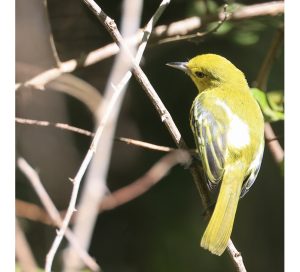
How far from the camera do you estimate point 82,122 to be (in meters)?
2.27

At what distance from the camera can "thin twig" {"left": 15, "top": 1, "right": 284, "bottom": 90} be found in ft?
7.16

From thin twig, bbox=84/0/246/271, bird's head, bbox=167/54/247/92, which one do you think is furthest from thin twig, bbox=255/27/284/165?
thin twig, bbox=84/0/246/271

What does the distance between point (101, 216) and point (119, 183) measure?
0.12 metres

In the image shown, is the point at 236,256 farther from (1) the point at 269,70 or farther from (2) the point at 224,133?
(1) the point at 269,70

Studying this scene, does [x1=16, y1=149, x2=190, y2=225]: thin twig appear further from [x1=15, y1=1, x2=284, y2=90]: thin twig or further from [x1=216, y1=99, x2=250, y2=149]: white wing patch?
[x1=15, y1=1, x2=284, y2=90]: thin twig

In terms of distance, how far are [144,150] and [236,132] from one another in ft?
1.14

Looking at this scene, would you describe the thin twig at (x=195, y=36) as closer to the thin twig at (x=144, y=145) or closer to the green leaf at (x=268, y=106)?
the green leaf at (x=268, y=106)

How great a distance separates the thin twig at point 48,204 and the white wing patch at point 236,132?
0.52 metres

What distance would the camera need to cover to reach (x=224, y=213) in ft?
6.54

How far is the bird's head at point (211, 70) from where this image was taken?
7.04 ft

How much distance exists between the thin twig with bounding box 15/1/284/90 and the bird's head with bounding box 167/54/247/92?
0.43ft

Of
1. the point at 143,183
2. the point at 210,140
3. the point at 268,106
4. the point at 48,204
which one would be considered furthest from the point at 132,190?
the point at 268,106
